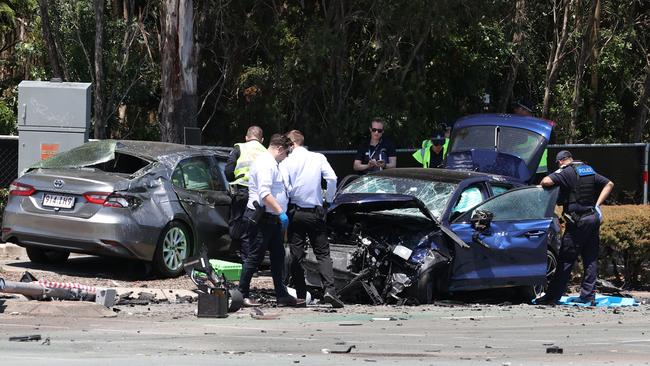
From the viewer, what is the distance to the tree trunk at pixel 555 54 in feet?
88.5

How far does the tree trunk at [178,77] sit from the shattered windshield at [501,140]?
4.85 m

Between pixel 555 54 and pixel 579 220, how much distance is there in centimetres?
1443

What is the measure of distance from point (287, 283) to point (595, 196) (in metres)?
4.06

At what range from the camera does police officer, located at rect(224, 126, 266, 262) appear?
12.9 meters

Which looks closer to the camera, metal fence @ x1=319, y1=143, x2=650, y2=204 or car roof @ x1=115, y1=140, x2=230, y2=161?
car roof @ x1=115, y1=140, x2=230, y2=161

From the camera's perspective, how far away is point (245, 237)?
40.5 ft

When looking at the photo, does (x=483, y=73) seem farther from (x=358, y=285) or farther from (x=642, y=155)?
(x=358, y=285)

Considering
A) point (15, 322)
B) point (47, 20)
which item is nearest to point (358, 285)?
point (15, 322)

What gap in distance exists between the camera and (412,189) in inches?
520

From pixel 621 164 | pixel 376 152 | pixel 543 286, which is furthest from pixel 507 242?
pixel 621 164

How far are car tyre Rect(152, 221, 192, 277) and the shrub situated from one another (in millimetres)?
5725

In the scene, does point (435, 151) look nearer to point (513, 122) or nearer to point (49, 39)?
point (513, 122)

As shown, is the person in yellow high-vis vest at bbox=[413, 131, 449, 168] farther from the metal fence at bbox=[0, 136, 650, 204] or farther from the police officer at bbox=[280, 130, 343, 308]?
the police officer at bbox=[280, 130, 343, 308]

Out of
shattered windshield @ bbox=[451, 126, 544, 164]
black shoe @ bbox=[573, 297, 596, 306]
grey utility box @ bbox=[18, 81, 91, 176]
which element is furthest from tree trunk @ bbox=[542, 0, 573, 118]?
grey utility box @ bbox=[18, 81, 91, 176]
